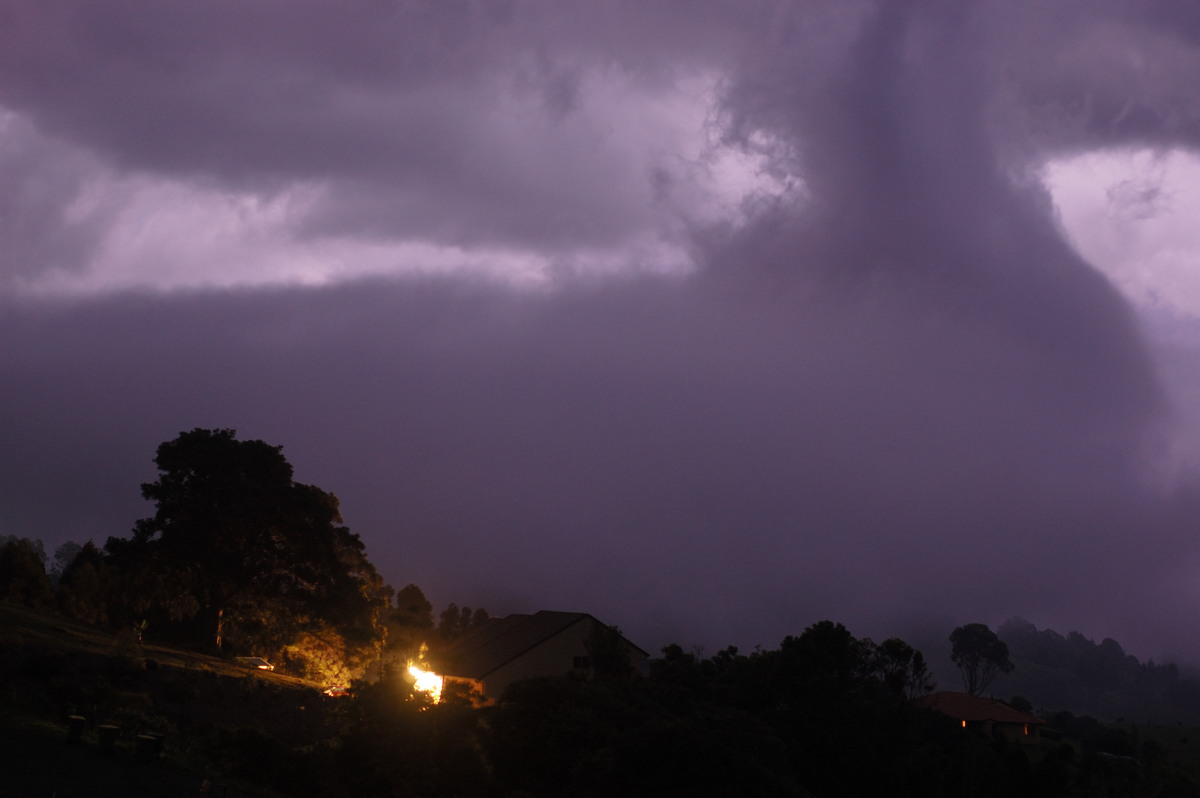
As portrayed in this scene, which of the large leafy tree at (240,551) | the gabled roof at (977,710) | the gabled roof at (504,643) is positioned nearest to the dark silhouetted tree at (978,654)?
the gabled roof at (977,710)

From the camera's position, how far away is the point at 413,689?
26547 millimetres

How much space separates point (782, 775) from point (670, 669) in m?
16.4

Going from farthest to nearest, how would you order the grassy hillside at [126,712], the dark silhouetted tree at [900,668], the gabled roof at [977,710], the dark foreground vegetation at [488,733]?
the gabled roof at [977,710], the dark silhouetted tree at [900,668], the dark foreground vegetation at [488,733], the grassy hillside at [126,712]

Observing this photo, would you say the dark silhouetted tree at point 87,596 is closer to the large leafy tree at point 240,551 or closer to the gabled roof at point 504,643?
the large leafy tree at point 240,551

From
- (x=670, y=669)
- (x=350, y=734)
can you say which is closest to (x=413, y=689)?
(x=350, y=734)

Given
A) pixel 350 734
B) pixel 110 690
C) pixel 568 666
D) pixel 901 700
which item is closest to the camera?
pixel 350 734

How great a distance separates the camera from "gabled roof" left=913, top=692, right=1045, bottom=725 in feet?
237

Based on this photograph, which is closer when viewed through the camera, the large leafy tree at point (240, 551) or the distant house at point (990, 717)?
the large leafy tree at point (240, 551)

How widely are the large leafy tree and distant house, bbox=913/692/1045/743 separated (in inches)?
1706

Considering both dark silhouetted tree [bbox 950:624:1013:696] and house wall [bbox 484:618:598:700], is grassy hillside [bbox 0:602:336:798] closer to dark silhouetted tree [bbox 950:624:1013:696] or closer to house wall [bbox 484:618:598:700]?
house wall [bbox 484:618:598:700]

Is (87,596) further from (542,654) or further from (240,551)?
(542,654)

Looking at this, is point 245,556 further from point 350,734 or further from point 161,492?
point 350,734

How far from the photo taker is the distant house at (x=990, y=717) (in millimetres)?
70562

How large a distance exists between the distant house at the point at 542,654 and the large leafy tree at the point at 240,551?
23.0ft
